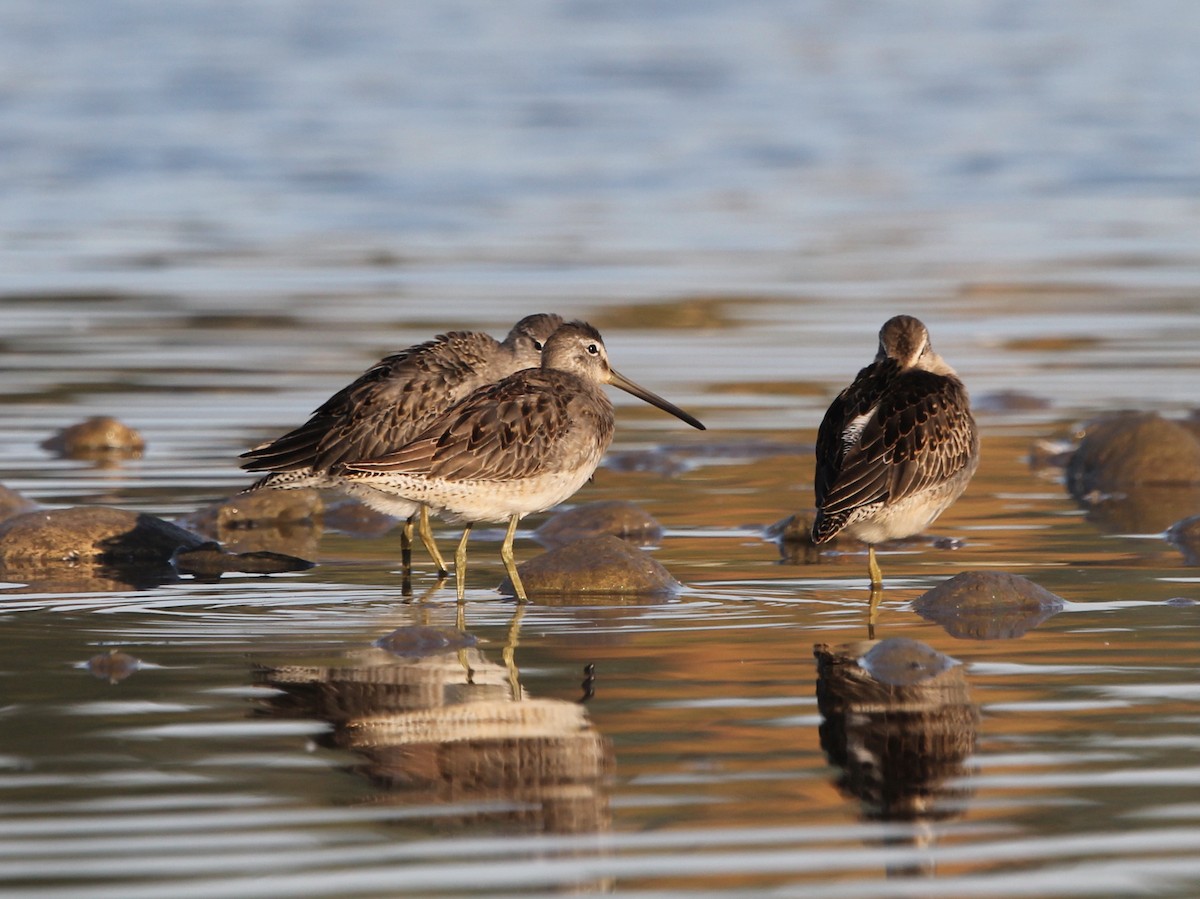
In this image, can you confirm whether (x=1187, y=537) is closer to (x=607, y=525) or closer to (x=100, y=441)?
(x=607, y=525)

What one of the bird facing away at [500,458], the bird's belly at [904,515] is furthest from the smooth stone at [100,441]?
the bird's belly at [904,515]

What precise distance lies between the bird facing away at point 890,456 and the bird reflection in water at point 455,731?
1.67 meters

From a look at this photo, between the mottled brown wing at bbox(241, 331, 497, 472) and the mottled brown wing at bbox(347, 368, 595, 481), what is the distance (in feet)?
1.90

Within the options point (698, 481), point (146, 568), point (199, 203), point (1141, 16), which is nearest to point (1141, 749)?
point (146, 568)

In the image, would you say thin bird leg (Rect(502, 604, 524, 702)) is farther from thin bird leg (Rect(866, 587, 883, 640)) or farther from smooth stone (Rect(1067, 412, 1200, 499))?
smooth stone (Rect(1067, 412, 1200, 499))

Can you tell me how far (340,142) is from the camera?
29.3 metres

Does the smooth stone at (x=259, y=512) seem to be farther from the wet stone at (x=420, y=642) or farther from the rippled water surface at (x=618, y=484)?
the wet stone at (x=420, y=642)

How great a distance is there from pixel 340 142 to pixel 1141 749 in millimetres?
23947

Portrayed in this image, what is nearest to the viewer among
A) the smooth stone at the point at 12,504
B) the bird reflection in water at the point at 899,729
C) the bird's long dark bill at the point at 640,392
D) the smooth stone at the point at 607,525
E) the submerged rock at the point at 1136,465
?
the bird reflection in water at the point at 899,729

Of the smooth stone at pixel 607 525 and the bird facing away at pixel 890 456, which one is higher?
the bird facing away at pixel 890 456

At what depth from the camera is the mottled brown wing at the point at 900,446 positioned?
29.1 feet

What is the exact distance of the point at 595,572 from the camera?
909 cm

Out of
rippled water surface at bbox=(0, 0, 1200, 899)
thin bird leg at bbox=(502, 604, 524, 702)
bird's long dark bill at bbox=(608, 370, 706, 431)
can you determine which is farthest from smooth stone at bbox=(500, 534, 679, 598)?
bird's long dark bill at bbox=(608, 370, 706, 431)

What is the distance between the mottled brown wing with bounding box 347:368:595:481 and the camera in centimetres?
906
